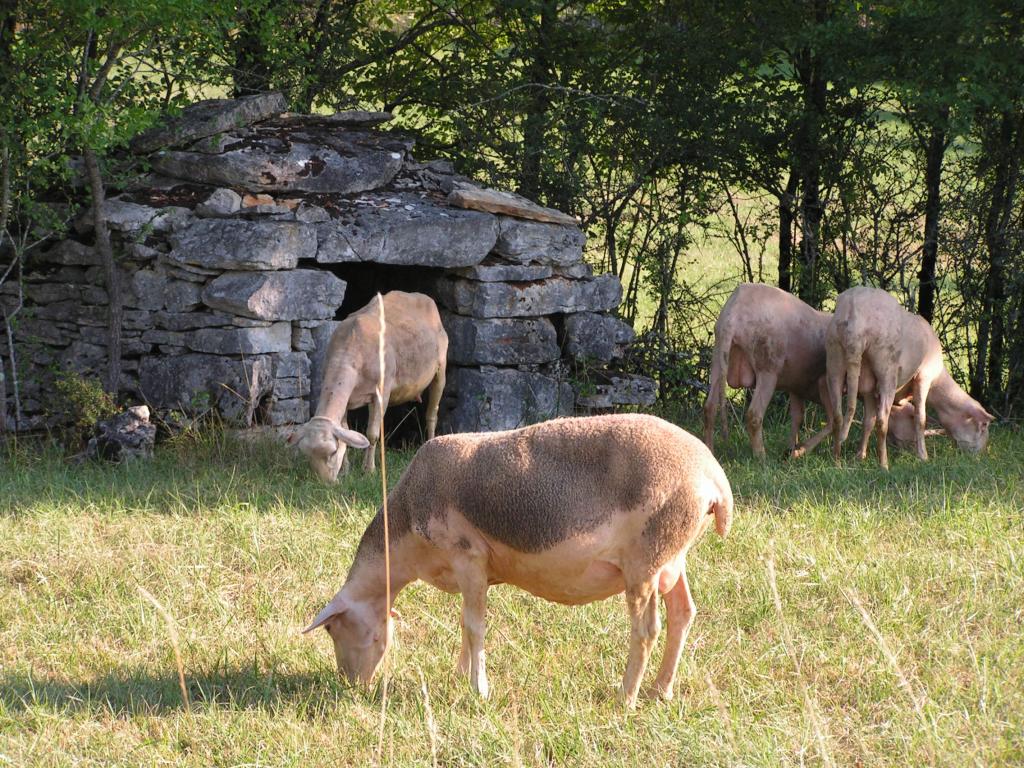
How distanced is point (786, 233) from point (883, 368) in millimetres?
3131

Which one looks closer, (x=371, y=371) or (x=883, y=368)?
(x=371, y=371)

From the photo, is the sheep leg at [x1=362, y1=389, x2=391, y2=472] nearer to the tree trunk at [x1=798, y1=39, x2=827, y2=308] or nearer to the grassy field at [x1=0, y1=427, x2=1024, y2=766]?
the grassy field at [x1=0, y1=427, x2=1024, y2=766]

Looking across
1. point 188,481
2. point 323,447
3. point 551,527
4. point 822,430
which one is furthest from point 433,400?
point 551,527

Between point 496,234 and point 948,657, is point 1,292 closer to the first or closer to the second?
point 496,234

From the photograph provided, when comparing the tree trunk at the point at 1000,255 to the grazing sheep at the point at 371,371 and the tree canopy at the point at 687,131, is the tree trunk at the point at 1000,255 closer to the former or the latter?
the tree canopy at the point at 687,131

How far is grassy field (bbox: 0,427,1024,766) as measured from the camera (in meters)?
4.62

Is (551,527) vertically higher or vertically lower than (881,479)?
higher

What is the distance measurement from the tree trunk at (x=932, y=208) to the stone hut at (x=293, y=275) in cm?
310

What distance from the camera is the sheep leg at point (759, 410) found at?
997cm

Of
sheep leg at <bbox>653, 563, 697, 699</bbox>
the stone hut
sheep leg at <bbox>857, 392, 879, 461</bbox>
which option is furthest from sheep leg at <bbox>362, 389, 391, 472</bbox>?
sheep leg at <bbox>653, 563, 697, 699</bbox>

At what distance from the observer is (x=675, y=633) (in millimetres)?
5105

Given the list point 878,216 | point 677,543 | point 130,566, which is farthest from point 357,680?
point 878,216

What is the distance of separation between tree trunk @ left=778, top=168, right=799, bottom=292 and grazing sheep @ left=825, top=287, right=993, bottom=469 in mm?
2506

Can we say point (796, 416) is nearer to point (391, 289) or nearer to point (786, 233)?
point (786, 233)
